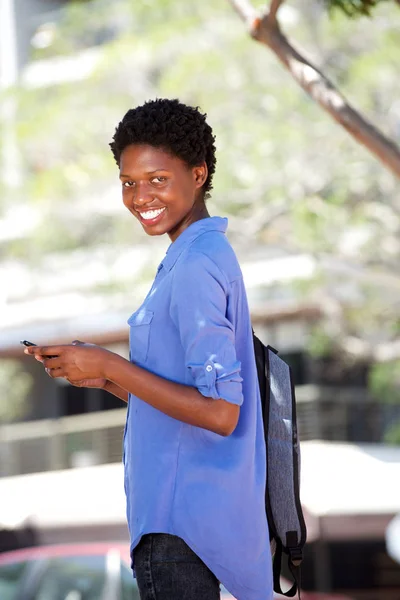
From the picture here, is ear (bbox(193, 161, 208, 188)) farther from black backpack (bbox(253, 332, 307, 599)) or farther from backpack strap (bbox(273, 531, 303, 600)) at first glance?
backpack strap (bbox(273, 531, 303, 600))

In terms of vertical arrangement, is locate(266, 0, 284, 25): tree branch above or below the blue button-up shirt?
above

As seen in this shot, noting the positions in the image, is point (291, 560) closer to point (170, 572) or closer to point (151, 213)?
point (170, 572)

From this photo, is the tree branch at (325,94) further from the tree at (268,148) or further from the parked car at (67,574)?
the tree at (268,148)

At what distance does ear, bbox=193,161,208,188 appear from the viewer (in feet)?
7.22

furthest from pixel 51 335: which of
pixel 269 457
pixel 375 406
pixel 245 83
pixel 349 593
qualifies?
pixel 269 457

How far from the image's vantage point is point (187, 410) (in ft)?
6.37

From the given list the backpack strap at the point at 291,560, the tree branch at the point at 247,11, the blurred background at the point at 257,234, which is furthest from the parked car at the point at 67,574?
the backpack strap at the point at 291,560

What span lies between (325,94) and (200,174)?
1812 mm

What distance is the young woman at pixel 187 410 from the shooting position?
195 cm

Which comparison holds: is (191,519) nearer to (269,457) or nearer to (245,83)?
(269,457)

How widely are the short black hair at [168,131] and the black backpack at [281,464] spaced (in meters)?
0.40

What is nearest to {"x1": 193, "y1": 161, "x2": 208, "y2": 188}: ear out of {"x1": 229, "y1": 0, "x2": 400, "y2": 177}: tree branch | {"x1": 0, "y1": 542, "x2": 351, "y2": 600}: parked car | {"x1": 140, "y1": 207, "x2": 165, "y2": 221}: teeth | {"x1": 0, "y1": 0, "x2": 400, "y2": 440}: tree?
{"x1": 140, "y1": 207, "x2": 165, "y2": 221}: teeth

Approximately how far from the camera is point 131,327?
2090mm

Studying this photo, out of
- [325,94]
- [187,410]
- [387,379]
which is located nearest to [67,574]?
[325,94]
